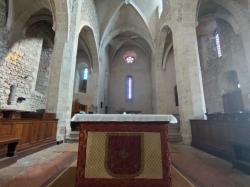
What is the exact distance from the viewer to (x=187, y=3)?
6.93 metres

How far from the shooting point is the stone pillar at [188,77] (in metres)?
6.06

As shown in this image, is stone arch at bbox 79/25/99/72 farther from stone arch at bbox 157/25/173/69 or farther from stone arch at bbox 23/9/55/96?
stone arch at bbox 157/25/173/69

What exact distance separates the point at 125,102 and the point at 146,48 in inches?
241

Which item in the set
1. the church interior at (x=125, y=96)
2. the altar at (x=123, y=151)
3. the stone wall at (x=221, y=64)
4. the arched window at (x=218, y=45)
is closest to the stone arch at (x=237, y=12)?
the church interior at (x=125, y=96)

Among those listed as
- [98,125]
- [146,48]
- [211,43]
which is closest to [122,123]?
[98,125]

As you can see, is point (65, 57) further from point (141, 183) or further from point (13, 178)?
point (141, 183)

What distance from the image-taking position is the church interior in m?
2.10

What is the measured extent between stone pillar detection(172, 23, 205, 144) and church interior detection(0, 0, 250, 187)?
0.04 metres

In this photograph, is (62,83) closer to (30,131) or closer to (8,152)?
(30,131)

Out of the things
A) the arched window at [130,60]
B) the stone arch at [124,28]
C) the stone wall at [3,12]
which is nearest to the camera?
the stone wall at [3,12]

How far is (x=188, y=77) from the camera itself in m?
6.33

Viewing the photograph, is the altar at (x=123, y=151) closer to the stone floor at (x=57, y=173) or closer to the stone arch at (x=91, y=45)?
the stone floor at (x=57, y=173)

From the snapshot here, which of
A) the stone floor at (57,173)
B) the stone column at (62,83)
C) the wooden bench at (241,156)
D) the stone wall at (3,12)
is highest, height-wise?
the stone wall at (3,12)

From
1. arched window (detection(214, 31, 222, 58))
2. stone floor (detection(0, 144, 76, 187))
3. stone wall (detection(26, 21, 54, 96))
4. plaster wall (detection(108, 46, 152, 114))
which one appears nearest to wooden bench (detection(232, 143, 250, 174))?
stone floor (detection(0, 144, 76, 187))
